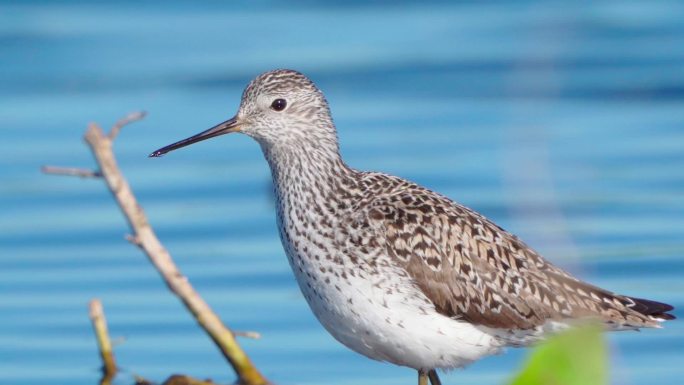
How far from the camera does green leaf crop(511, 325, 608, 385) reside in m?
3.78

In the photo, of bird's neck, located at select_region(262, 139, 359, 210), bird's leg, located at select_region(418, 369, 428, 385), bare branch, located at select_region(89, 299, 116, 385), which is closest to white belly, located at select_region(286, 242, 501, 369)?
bird's leg, located at select_region(418, 369, 428, 385)

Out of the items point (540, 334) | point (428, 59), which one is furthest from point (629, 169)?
point (540, 334)

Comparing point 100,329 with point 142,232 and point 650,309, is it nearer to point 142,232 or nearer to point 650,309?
point 142,232

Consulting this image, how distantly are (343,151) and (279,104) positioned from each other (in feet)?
21.5

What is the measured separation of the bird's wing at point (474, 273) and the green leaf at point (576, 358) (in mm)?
4022

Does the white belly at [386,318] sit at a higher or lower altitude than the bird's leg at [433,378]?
higher

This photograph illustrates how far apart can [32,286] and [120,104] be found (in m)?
4.57

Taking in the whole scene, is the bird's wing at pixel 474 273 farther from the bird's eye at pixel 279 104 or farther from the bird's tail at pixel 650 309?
the bird's eye at pixel 279 104

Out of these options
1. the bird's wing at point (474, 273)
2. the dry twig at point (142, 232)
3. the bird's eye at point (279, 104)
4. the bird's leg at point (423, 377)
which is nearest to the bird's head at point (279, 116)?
the bird's eye at point (279, 104)

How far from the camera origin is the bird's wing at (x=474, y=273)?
7.93 meters

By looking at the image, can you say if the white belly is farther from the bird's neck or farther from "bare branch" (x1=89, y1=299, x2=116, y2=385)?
"bare branch" (x1=89, y1=299, x2=116, y2=385)

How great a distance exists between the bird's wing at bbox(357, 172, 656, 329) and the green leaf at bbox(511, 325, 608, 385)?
13.2ft

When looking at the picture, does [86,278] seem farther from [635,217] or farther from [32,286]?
[635,217]

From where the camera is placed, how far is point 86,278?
1255cm
